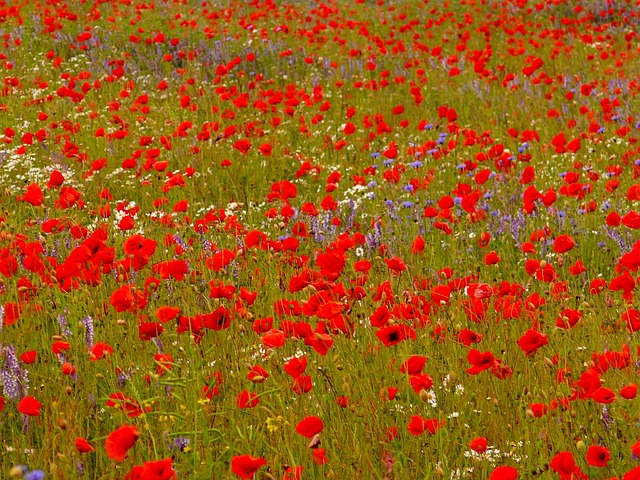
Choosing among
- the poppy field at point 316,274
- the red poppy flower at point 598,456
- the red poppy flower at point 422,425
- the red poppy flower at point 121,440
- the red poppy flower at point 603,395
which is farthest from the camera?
the poppy field at point 316,274

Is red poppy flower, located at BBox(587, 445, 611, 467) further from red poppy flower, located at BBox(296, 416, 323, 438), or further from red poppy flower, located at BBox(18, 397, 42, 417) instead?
red poppy flower, located at BBox(18, 397, 42, 417)

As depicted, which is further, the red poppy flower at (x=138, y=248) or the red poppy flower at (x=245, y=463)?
the red poppy flower at (x=138, y=248)

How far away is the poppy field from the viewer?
2371mm

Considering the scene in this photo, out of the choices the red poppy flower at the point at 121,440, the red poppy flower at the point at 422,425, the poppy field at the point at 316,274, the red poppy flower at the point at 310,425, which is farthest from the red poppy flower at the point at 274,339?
the red poppy flower at the point at 121,440

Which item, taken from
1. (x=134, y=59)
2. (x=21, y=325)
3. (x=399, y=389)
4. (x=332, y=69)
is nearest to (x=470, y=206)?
(x=399, y=389)

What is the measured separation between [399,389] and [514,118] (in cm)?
554

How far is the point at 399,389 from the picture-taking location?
273cm

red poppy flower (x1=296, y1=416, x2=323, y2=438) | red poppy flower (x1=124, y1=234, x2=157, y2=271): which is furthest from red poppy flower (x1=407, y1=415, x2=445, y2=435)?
red poppy flower (x1=124, y1=234, x2=157, y2=271)

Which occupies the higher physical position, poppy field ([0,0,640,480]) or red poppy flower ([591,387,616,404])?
red poppy flower ([591,387,616,404])

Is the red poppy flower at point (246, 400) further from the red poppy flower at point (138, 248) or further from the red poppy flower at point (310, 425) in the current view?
the red poppy flower at point (138, 248)

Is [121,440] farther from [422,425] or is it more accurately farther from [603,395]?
[603,395]

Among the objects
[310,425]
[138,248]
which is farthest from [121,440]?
[138,248]

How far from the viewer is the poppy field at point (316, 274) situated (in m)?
2.37

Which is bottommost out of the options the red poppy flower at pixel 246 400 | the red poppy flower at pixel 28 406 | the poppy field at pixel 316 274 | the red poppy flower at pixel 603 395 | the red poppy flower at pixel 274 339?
the poppy field at pixel 316 274
